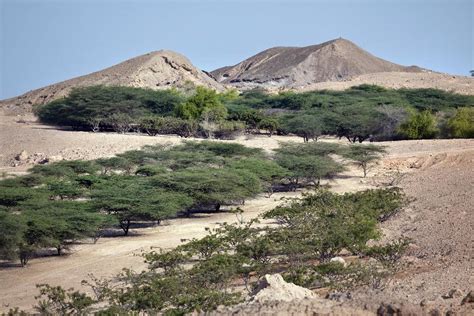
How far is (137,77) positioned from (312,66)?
57.6 m

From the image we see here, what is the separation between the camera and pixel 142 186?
30.6 meters

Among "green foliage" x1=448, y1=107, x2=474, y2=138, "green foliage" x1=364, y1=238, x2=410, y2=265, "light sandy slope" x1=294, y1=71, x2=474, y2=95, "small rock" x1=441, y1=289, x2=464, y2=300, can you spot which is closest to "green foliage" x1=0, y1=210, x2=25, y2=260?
"green foliage" x1=364, y1=238, x2=410, y2=265

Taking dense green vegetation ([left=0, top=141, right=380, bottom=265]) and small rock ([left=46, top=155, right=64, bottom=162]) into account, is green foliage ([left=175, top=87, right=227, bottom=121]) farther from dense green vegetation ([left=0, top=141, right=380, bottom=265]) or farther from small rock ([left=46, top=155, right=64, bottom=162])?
small rock ([left=46, top=155, right=64, bottom=162])

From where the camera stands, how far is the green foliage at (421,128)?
48.1 m

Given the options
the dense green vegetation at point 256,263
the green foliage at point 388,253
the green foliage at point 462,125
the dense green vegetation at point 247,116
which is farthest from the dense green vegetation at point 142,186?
the green foliage at point 388,253

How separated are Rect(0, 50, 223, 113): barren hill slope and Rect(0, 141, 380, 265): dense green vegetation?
4402 centimetres

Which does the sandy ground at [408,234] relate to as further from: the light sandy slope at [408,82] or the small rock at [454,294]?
the light sandy slope at [408,82]

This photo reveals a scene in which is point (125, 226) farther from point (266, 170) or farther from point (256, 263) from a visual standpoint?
point (256, 263)

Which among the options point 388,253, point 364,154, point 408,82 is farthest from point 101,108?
point 408,82

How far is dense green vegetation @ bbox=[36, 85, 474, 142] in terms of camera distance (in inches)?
1960

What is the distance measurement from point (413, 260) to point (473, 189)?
763 centimetres

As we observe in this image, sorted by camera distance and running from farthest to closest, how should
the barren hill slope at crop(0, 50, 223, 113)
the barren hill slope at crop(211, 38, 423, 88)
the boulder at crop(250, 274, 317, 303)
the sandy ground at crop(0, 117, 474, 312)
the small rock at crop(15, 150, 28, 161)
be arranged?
the barren hill slope at crop(211, 38, 423, 88), the barren hill slope at crop(0, 50, 223, 113), the small rock at crop(15, 150, 28, 161), the sandy ground at crop(0, 117, 474, 312), the boulder at crop(250, 274, 317, 303)

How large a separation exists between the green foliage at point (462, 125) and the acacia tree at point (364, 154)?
8.26 meters

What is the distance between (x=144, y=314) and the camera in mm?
14727
